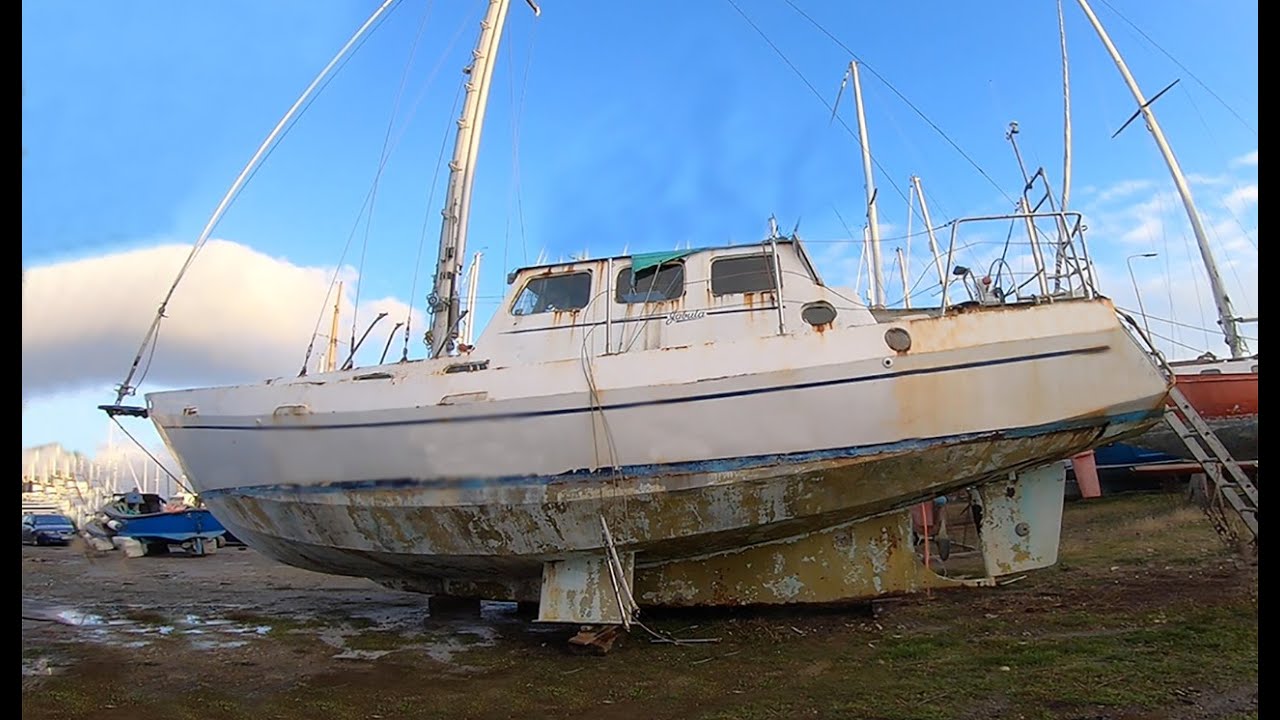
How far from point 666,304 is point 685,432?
143 cm

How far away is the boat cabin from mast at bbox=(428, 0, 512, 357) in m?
1.56

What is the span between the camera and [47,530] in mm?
23656

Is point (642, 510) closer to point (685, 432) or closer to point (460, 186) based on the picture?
point (685, 432)

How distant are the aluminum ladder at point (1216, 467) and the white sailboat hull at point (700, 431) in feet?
2.72

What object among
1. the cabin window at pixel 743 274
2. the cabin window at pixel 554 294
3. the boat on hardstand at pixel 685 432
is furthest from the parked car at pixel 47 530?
the cabin window at pixel 743 274

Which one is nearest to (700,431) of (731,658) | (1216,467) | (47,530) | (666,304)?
(666,304)

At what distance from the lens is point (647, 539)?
270 inches

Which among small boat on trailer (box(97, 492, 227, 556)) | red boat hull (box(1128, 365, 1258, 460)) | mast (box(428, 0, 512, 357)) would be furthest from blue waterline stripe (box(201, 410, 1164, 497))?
small boat on trailer (box(97, 492, 227, 556))

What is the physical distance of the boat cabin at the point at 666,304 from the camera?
23.3ft

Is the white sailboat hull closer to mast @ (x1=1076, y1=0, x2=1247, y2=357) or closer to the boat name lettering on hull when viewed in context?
the boat name lettering on hull

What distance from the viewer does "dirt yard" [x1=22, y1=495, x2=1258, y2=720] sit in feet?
16.3
